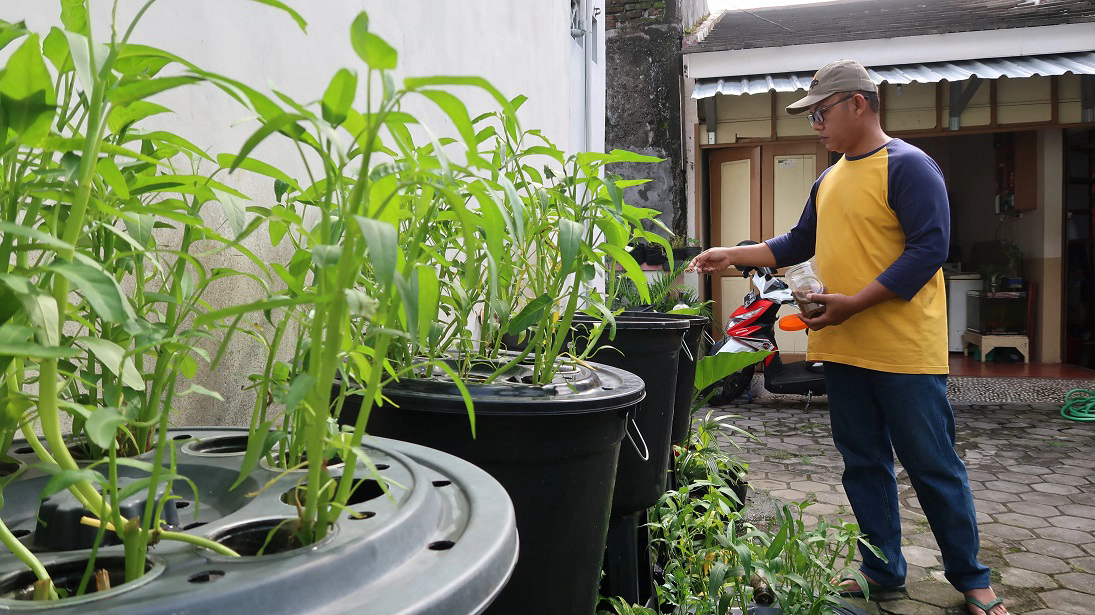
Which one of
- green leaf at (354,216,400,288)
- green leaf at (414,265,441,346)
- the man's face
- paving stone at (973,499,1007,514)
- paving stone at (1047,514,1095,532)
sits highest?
the man's face

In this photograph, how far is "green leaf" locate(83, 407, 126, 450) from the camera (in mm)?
510

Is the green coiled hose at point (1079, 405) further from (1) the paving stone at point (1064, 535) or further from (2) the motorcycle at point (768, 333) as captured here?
(1) the paving stone at point (1064, 535)

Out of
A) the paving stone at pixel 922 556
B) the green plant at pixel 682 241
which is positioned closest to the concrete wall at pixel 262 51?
the paving stone at pixel 922 556

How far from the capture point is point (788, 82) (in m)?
6.56

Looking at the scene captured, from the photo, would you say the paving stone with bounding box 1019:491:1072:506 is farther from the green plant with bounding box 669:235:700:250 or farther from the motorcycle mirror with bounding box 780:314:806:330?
the green plant with bounding box 669:235:700:250

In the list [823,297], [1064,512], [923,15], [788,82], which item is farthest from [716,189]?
[823,297]

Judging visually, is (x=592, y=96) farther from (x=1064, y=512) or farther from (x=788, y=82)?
(x=1064, y=512)

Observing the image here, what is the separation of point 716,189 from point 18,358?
25.2ft

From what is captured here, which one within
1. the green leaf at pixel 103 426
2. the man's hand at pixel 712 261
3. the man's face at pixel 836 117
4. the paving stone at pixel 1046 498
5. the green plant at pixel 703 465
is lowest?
the paving stone at pixel 1046 498

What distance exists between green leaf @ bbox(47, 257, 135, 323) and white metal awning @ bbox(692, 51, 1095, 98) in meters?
6.48

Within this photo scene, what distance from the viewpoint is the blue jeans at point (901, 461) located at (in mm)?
2451

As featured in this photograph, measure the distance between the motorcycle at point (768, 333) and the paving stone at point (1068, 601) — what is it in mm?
3119

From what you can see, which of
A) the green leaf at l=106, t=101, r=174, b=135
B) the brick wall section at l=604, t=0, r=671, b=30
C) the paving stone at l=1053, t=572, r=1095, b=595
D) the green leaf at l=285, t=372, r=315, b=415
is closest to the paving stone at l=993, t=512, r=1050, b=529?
the paving stone at l=1053, t=572, r=1095, b=595

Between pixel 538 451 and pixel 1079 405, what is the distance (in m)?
6.08
